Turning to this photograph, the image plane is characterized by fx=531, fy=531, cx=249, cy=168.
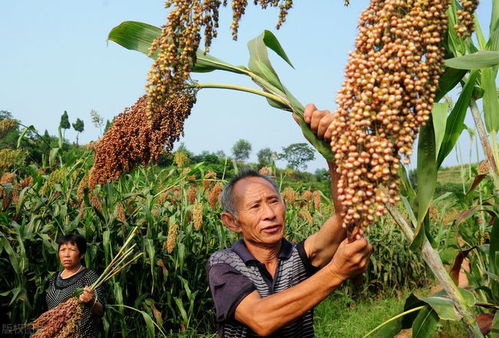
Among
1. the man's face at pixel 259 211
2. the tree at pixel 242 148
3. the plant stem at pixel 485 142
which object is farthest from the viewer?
the tree at pixel 242 148

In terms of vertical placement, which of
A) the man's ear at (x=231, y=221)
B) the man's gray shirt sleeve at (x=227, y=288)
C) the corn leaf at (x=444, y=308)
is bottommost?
the corn leaf at (x=444, y=308)

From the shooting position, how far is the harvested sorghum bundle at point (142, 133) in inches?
72.2

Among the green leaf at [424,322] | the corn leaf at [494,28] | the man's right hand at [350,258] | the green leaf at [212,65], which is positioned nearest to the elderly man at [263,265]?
the man's right hand at [350,258]

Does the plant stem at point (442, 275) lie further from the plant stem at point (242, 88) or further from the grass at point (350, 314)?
the grass at point (350, 314)

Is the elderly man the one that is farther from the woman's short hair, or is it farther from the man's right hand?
the woman's short hair

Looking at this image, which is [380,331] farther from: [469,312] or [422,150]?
[422,150]

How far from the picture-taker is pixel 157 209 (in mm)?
5340

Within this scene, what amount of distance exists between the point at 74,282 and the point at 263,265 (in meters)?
2.27

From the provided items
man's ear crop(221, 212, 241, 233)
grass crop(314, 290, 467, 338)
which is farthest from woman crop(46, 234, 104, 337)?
grass crop(314, 290, 467, 338)

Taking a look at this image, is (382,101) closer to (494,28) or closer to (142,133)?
(142,133)

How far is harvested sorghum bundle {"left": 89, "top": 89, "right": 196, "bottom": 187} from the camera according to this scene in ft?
6.01

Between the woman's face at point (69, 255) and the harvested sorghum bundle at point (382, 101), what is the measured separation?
3315 mm

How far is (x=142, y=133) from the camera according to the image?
1842 millimetres

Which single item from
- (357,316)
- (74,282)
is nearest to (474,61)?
(74,282)
